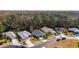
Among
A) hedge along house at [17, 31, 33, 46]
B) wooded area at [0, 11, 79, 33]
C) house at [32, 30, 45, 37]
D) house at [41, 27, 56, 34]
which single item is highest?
wooded area at [0, 11, 79, 33]

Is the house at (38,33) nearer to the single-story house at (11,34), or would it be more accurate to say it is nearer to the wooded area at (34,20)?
the wooded area at (34,20)

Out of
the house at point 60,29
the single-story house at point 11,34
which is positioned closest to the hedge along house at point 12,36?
the single-story house at point 11,34

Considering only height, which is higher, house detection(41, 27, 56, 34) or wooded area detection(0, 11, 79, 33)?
wooded area detection(0, 11, 79, 33)

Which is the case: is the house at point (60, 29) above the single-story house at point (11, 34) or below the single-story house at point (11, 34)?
above

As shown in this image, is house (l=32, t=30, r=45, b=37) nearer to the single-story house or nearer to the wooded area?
the wooded area

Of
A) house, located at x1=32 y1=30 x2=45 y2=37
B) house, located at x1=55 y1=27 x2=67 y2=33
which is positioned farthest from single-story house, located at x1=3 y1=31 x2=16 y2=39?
house, located at x1=55 y1=27 x2=67 y2=33

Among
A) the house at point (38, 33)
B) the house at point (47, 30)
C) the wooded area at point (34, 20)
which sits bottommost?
the house at point (38, 33)

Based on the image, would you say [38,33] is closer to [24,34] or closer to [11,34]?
[24,34]
